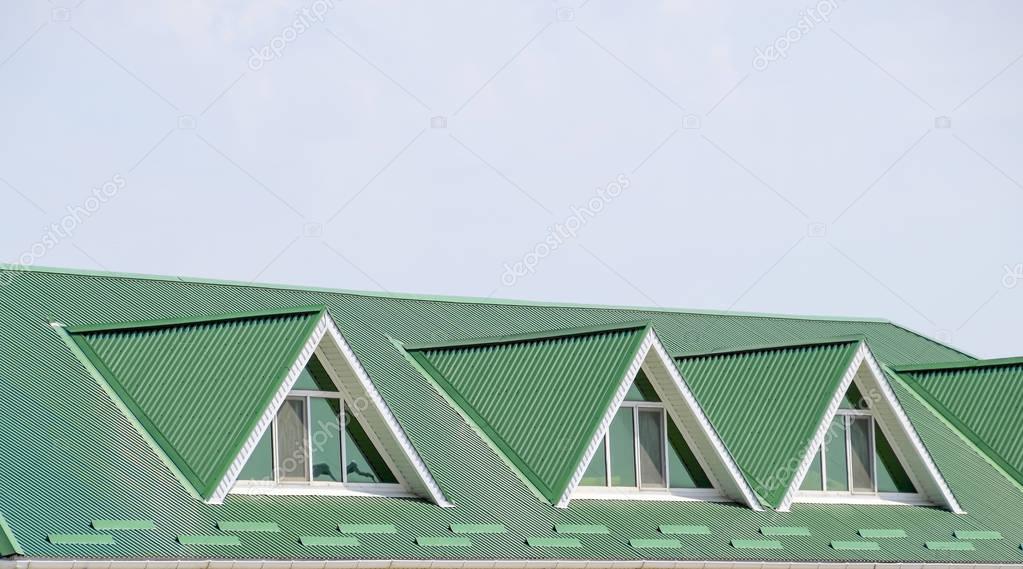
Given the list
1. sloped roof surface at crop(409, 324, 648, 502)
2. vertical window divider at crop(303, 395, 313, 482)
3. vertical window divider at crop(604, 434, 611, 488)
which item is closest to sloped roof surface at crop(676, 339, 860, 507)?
vertical window divider at crop(604, 434, 611, 488)

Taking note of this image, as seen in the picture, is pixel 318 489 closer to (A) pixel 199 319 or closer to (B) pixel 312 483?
(B) pixel 312 483

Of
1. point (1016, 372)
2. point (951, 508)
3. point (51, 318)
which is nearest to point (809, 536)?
point (951, 508)

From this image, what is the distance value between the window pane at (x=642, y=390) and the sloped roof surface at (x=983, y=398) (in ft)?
28.4

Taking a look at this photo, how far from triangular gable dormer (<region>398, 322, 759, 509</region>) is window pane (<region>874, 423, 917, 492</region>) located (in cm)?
349

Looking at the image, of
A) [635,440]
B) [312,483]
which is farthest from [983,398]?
[312,483]

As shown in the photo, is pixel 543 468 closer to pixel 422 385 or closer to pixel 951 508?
pixel 422 385

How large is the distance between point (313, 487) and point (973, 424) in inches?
591

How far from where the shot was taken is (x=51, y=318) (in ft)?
86.0

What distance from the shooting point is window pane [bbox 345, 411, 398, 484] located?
25.3 metres

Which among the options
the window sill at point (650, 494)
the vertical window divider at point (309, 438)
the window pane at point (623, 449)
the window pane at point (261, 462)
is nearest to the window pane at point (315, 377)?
the vertical window divider at point (309, 438)

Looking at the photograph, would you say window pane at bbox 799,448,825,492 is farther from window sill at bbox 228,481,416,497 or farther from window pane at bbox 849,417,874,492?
window sill at bbox 228,481,416,497

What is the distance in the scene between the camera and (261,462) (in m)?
24.2

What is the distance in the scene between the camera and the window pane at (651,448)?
28.2 metres

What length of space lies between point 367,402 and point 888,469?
34.0 ft
